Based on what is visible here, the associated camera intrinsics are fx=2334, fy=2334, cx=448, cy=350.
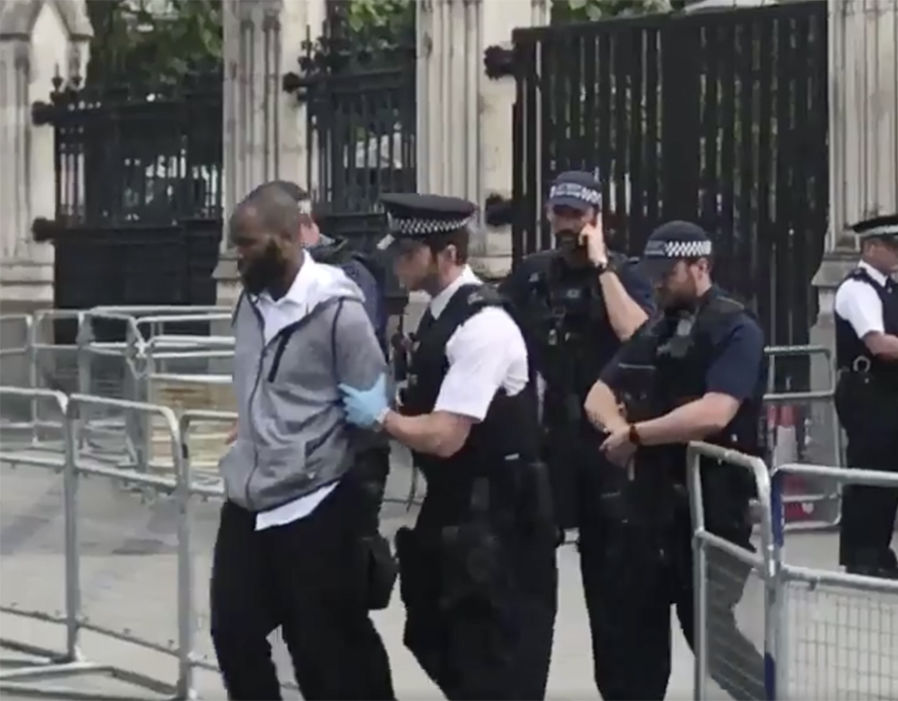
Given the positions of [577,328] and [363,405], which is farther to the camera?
[577,328]

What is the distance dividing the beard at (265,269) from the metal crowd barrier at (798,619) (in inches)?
54.4

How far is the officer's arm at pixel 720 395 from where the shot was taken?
7027 mm

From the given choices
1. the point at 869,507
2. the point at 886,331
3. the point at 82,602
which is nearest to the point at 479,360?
the point at 82,602

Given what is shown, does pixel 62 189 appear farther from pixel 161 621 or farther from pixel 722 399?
pixel 722 399

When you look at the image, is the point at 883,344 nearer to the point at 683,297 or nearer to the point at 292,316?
the point at 683,297

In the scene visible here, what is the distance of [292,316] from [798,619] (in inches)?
63.2

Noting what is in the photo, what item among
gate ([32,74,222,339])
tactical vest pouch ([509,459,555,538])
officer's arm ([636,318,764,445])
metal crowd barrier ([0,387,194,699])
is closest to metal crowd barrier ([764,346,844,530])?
metal crowd barrier ([0,387,194,699])

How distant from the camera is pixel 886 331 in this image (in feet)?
33.1

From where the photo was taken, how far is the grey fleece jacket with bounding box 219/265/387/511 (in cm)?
639

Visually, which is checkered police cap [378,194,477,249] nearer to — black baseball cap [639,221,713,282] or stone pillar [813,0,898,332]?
black baseball cap [639,221,713,282]

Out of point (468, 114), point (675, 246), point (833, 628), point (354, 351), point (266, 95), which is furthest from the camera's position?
point (266, 95)

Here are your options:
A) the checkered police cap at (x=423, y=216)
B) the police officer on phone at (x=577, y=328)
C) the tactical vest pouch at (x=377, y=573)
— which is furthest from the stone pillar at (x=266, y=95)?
the tactical vest pouch at (x=377, y=573)

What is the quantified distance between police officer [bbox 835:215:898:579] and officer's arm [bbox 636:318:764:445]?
2972 mm

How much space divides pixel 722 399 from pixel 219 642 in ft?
5.60
